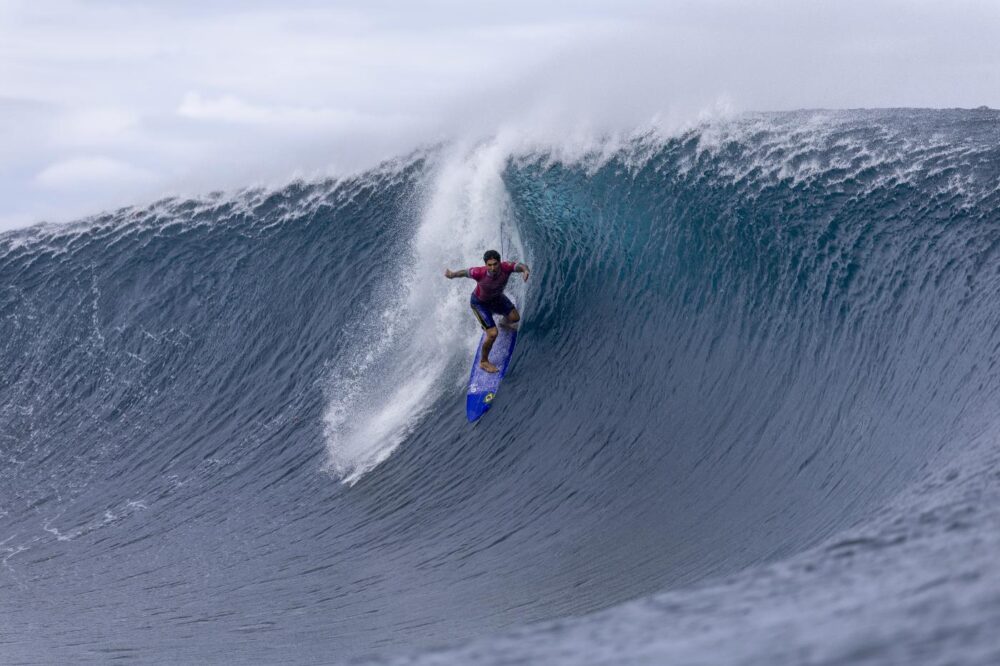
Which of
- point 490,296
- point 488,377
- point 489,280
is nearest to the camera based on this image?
point 489,280

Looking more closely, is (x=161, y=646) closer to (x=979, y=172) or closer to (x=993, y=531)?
(x=993, y=531)

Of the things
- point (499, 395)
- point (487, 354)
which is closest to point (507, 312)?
point (487, 354)

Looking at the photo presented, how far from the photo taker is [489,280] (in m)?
12.5

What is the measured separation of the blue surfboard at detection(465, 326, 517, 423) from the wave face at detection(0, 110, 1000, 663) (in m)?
0.13

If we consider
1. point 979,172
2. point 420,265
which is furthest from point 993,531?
point 420,265

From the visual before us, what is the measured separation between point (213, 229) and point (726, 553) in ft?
37.0

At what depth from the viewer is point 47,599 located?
11562mm

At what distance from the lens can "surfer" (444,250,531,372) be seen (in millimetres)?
12305

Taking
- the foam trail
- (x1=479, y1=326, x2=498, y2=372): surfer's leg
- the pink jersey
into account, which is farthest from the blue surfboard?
the pink jersey

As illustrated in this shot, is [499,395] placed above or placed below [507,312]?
below

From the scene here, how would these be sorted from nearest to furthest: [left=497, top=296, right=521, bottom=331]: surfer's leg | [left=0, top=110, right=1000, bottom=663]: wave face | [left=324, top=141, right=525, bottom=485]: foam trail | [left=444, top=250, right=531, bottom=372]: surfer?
1. [left=0, top=110, right=1000, bottom=663]: wave face
2. [left=444, top=250, right=531, bottom=372]: surfer
3. [left=497, top=296, right=521, bottom=331]: surfer's leg
4. [left=324, top=141, right=525, bottom=485]: foam trail

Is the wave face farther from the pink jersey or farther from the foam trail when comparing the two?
the pink jersey

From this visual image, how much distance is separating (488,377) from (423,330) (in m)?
1.54

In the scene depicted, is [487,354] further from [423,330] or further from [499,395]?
[423,330]
